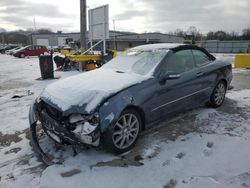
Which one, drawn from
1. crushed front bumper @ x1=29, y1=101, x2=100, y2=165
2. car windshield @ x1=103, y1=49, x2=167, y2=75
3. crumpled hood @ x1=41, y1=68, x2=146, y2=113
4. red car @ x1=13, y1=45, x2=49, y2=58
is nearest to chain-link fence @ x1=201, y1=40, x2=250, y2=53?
red car @ x1=13, y1=45, x2=49, y2=58

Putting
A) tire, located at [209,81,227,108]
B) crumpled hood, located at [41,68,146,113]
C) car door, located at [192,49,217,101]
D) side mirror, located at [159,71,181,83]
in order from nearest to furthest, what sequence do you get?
crumpled hood, located at [41,68,146,113] → side mirror, located at [159,71,181,83] → car door, located at [192,49,217,101] → tire, located at [209,81,227,108]

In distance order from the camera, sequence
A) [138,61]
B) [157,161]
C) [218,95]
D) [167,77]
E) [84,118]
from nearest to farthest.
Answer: [84,118] → [157,161] → [167,77] → [138,61] → [218,95]

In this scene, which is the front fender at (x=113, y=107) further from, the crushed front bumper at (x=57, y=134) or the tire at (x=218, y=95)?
the tire at (x=218, y=95)

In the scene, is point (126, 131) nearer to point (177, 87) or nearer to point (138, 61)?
point (177, 87)

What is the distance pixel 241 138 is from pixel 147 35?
5574cm

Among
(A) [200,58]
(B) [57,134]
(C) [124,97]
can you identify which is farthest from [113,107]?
(A) [200,58]

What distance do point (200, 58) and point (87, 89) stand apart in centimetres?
263

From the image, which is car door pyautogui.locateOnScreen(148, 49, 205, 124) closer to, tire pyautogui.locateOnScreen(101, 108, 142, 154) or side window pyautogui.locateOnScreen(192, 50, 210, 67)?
side window pyautogui.locateOnScreen(192, 50, 210, 67)

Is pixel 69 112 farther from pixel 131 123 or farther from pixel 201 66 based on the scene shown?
pixel 201 66

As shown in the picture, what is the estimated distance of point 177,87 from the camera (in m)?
4.09

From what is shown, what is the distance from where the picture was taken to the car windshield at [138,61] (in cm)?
402

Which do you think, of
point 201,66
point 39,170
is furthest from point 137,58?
point 39,170

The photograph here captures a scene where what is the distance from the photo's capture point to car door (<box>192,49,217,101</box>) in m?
4.69

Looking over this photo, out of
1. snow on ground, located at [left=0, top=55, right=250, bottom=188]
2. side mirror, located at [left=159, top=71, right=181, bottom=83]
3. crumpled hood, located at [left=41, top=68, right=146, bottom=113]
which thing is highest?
side mirror, located at [left=159, top=71, right=181, bottom=83]
